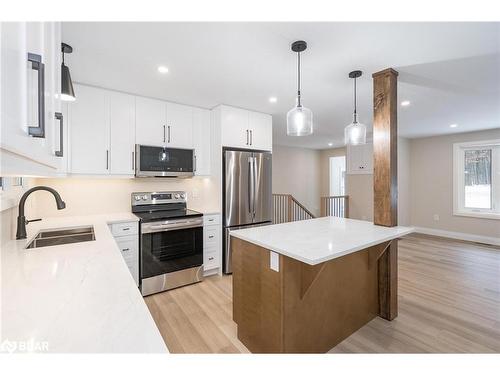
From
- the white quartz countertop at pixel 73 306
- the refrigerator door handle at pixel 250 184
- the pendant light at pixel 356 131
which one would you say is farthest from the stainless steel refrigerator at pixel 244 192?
the white quartz countertop at pixel 73 306

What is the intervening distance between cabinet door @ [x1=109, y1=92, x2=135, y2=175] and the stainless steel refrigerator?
48.4 inches

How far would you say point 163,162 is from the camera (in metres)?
3.06

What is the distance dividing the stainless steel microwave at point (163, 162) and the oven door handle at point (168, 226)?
67 cm

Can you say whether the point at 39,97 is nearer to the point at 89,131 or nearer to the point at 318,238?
the point at 318,238

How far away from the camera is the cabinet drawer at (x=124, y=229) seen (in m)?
2.55

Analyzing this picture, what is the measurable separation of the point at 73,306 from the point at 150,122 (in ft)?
8.86

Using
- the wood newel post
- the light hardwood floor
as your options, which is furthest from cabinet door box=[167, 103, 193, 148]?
the wood newel post

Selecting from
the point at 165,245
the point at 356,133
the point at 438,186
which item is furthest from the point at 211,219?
the point at 438,186

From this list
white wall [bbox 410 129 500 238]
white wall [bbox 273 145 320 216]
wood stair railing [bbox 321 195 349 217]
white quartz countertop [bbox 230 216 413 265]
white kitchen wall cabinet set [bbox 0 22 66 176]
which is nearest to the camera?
white kitchen wall cabinet set [bbox 0 22 66 176]

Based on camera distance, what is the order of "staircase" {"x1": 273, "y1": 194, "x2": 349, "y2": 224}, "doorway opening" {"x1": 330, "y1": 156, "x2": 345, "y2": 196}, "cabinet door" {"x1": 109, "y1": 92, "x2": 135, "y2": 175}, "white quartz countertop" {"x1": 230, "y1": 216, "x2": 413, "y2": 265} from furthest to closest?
"doorway opening" {"x1": 330, "y1": 156, "x2": 345, "y2": 196}, "staircase" {"x1": 273, "y1": 194, "x2": 349, "y2": 224}, "cabinet door" {"x1": 109, "y1": 92, "x2": 135, "y2": 175}, "white quartz countertop" {"x1": 230, "y1": 216, "x2": 413, "y2": 265}

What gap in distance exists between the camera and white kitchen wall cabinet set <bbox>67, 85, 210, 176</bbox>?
2629 mm

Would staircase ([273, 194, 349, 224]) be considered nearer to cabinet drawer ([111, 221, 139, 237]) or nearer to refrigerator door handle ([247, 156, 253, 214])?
refrigerator door handle ([247, 156, 253, 214])

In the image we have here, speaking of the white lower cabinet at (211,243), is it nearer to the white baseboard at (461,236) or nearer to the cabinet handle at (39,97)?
the cabinet handle at (39,97)
